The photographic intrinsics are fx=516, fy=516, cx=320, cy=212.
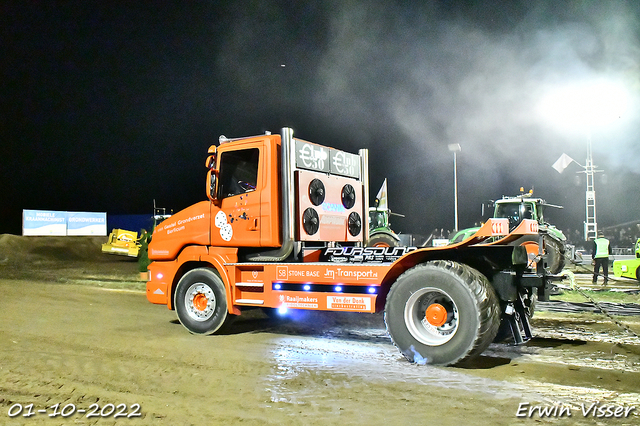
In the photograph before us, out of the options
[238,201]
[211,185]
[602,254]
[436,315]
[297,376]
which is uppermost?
[211,185]

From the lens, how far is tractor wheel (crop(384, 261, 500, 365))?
5.54 metres

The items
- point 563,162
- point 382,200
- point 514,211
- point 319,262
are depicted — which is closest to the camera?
point 319,262

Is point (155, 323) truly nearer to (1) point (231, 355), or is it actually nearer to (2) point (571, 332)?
(1) point (231, 355)

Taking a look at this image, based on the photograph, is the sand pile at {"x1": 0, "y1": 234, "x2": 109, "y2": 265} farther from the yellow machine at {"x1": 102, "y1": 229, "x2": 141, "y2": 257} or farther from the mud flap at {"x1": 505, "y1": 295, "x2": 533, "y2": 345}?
the mud flap at {"x1": 505, "y1": 295, "x2": 533, "y2": 345}

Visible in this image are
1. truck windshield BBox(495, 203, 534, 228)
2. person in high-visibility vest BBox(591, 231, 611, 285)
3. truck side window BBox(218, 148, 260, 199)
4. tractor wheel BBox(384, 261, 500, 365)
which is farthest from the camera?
truck windshield BBox(495, 203, 534, 228)

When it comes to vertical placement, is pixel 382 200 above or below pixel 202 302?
above

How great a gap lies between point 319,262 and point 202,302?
2004mm

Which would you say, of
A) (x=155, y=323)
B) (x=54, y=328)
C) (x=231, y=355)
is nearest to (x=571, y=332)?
(x=231, y=355)

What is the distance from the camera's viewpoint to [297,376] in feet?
17.7

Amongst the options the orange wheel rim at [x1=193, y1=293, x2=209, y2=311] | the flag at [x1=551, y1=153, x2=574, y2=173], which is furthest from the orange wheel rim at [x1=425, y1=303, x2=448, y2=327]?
the flag at [x1=551, y1=153, x2=574, y2=173]

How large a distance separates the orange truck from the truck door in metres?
0.02

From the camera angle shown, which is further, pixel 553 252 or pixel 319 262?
pixel 553 252

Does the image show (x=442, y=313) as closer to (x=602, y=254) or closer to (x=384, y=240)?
(x=384, y=240)

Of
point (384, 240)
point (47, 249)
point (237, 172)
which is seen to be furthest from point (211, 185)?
point (47, 249)
